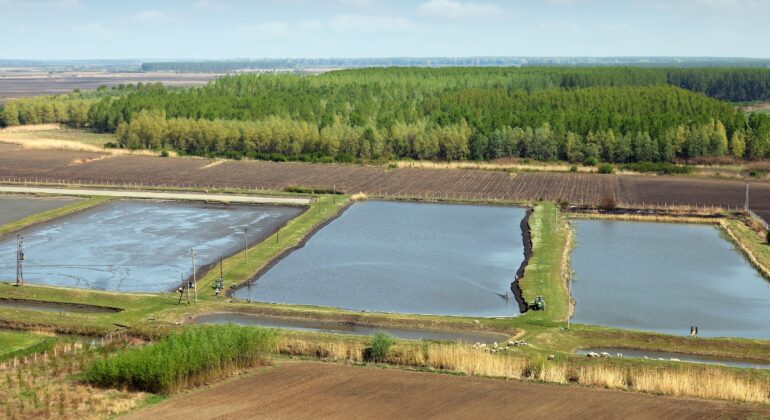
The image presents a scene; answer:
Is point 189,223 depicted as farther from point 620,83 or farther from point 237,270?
point 620,83

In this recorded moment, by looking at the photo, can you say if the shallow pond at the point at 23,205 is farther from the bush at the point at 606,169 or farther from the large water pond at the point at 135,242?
the bush at the point at 606,169

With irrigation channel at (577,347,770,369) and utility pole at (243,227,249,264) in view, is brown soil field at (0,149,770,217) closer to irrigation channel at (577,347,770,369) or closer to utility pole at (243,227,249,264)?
utility pole at (243,227,249,264)

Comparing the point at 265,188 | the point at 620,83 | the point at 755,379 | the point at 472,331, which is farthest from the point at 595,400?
the point at 620,83

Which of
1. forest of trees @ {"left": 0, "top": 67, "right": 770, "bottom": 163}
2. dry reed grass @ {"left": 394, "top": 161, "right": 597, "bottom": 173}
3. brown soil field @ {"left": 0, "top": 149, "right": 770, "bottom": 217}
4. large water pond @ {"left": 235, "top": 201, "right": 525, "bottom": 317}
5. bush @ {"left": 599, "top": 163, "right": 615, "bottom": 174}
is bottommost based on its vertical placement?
large water pond @ {"left": 235, "top": 201, "right": 525, "bottom": 317}

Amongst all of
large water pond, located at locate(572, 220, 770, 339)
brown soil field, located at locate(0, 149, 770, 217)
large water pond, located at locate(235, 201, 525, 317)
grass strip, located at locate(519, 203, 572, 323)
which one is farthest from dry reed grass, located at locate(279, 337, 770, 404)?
brown soil field, located at locate(0, 149, 770, 217)

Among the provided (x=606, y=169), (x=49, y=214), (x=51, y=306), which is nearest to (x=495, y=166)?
(x=606, y=169)
